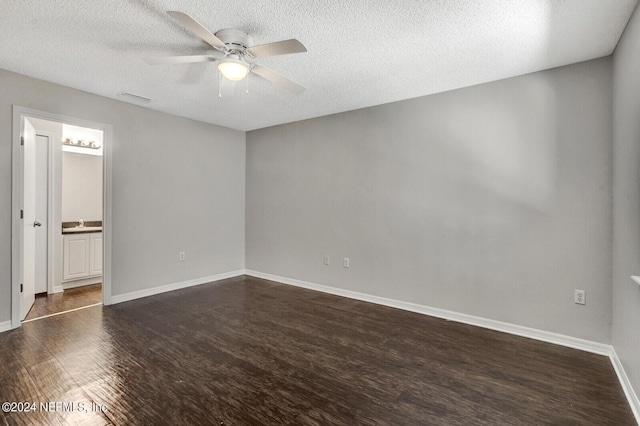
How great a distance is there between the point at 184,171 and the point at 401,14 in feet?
11.9

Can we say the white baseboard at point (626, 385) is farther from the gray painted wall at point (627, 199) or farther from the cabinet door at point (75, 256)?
the cabinet door at point (75, 256)

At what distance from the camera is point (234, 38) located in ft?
7.42

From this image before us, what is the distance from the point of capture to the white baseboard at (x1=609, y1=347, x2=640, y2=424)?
1859 mm

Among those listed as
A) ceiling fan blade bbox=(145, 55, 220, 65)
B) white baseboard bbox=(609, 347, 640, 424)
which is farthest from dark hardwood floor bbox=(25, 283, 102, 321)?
white baseboard bbox=(609, 347, 640, 424)

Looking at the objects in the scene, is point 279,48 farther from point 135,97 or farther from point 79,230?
point 79,230

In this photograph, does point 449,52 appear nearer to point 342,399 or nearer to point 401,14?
point 401,14

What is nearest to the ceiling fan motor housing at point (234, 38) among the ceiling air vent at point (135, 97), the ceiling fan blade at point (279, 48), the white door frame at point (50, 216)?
the ceiling fan blade at point (279, 48)

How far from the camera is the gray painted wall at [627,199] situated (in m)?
1.92

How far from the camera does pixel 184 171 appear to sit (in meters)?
4.61

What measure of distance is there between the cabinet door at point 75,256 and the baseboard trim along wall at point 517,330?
11.1 ft

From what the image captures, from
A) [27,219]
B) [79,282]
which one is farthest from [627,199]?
[79,282]

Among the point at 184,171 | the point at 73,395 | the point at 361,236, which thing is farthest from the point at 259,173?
the point at 73,395

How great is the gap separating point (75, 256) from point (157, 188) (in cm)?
163

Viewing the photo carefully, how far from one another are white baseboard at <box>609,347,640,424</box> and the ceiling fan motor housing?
3.40m
